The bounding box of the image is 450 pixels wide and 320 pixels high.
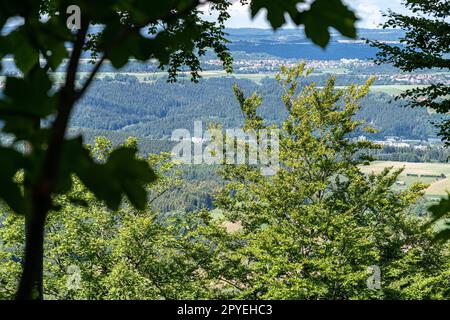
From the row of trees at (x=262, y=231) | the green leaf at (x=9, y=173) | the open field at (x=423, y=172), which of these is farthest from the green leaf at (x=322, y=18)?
the open field at (x=423, y=172)

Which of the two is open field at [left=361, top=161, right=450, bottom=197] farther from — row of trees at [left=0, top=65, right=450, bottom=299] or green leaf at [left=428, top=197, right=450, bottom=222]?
green leaf at [left=428, top=197, right=450, bottom=222]

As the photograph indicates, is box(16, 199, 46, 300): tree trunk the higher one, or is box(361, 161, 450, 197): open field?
box(16, 199, 46, 300): tree trunk

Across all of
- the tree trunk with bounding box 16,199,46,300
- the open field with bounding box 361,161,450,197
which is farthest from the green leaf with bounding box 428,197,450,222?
the open field with bounding box 361,161,450,197

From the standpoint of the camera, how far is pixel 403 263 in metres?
22.1

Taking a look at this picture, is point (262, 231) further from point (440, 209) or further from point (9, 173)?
point (9, 173)

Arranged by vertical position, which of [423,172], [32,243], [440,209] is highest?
[32,243]

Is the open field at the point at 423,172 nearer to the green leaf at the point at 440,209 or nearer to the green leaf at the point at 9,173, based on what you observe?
the green leaf at the point at 440,209

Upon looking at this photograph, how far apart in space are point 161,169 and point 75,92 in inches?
963

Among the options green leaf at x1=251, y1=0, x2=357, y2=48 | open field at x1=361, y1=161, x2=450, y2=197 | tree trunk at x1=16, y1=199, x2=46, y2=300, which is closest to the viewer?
tree trunk at x1=16, y1=199, x2=46, y2=300

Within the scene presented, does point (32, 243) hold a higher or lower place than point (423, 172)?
higher

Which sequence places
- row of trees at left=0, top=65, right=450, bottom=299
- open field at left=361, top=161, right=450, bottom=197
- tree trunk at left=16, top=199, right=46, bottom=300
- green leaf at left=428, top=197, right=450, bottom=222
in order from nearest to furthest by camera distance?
tree trunk at left=16, top=199, right=46, bottom=300 → green leaf at left=428, top=197, right=450, bottom=222 → row of trees at left=0, top=65, right=450, bottom=299 → open field at left=361, top=161, right=450, bottom=197

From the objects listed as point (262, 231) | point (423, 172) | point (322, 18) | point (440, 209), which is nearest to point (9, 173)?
point (322, 18)
